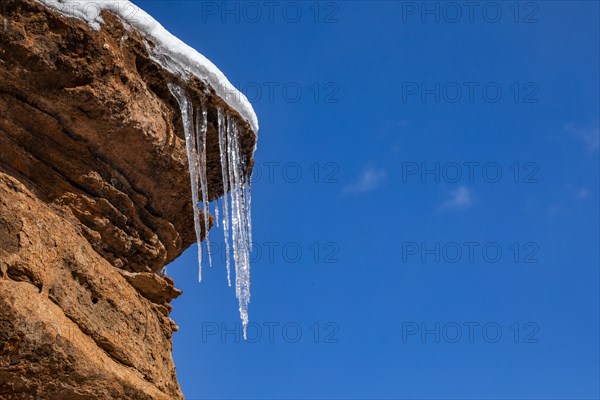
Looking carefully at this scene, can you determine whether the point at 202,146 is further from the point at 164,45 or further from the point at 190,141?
the point at 164,45

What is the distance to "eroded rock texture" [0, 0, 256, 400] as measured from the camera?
4531 mm

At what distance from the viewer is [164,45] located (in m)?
5.64

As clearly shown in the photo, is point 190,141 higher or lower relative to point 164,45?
lower

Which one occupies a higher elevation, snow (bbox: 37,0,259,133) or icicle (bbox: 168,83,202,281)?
snow (bbox: 37,0,259,133)

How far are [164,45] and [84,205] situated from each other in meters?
1.38

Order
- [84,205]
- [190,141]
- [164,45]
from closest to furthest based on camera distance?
[84,205]
[164,45]
[190,141]

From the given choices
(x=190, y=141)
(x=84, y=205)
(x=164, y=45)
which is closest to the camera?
(x=84, y=205)

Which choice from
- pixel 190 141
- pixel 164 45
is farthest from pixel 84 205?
pixel 164 45

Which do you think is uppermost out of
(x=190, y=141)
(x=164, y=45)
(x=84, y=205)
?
(x=164, y=45)

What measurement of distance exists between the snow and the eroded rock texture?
0.23 ft

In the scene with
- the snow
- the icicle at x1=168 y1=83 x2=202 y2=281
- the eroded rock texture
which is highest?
the snow

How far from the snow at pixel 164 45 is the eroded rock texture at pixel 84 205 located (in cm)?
7

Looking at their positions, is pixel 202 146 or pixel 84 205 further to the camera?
pixel 202 146

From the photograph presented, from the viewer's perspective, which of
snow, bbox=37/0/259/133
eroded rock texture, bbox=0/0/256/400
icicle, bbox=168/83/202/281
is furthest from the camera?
icicle, bbox=168/83/202/281
